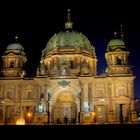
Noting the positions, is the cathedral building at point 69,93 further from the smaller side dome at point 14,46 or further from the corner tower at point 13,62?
the smaller side dome at point 14,46

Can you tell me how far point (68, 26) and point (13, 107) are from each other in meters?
24.9

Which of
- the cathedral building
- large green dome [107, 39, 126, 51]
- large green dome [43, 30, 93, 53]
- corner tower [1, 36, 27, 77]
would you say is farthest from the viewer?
large green dome [43, 30, 93, 53]

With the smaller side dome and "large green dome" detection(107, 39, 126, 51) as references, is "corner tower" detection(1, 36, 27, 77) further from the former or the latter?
"large green dome" detection(107, 39, 126, 51)

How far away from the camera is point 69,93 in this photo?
211ft

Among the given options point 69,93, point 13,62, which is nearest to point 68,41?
point 13,62

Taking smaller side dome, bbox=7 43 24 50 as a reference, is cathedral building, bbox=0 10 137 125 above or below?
below

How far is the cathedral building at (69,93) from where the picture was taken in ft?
202

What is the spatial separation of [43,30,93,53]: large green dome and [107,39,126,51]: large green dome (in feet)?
19.4

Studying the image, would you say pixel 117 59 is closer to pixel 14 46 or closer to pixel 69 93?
pixel 69 93

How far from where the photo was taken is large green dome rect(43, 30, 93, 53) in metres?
71.7

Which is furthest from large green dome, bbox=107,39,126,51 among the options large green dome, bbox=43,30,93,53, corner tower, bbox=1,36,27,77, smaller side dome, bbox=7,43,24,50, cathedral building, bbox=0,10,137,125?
smaller side dome, bbox=7,43,24,50

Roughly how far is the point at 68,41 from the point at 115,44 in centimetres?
1045

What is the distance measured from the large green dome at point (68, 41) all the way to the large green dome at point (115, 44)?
19.4 ft
